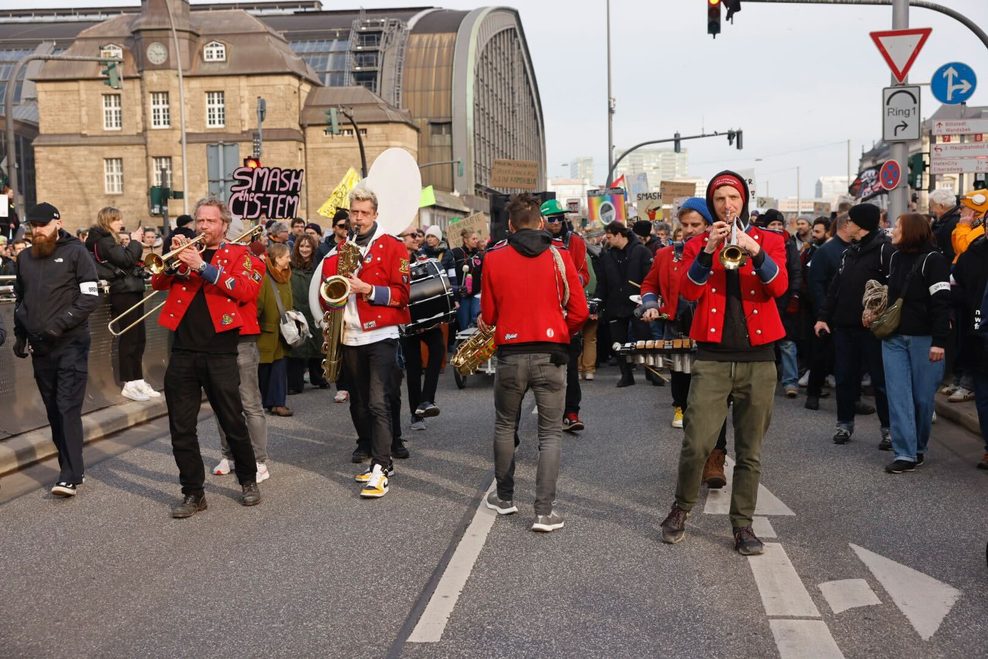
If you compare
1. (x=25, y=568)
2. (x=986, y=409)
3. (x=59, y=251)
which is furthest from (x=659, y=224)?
(x=25, y=568)

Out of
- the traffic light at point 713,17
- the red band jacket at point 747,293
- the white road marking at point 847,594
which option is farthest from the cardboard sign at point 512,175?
the white road marking at point 847,594

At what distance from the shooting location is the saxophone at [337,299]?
279 inches

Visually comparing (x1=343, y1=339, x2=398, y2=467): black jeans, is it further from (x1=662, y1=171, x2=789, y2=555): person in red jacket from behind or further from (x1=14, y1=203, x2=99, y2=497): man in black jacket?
(x1=662, y1=171, x2=789, y2=555): person in red jacket from behind

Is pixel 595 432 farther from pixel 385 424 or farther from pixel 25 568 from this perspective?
pixel 25 568

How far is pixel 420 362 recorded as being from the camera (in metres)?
10.2

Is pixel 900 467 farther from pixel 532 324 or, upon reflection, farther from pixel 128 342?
pixel 128 342

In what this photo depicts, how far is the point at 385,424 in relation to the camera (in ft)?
24.4

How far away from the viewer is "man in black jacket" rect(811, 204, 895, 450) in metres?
8.98

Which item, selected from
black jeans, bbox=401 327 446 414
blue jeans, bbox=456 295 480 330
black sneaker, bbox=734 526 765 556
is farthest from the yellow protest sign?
black sneaker, bbox=734 526 765 556

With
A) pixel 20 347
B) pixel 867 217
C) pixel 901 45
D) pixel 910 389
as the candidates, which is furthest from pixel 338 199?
pixel 910 389

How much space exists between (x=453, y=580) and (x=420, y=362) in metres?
5.07

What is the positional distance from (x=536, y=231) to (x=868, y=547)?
2535 mm

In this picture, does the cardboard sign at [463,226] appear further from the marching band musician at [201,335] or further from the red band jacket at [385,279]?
the marching band musician at [201,335]

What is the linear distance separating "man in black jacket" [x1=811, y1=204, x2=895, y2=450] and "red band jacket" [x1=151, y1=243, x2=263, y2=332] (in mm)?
5036
